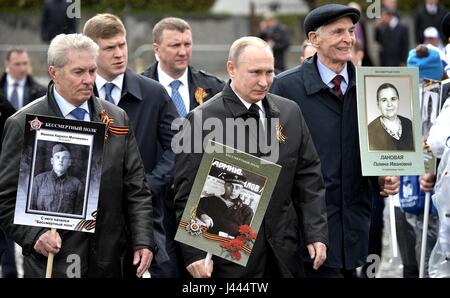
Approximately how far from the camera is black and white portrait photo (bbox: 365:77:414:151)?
26.5 feet

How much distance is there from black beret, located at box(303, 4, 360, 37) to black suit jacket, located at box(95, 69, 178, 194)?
3.72ft

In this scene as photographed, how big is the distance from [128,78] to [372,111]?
172 cm

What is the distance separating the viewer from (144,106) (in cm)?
847

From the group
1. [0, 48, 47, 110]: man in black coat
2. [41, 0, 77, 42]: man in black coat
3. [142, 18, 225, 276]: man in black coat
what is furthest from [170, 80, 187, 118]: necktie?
[41, 0, 77, 42]: man in black coat

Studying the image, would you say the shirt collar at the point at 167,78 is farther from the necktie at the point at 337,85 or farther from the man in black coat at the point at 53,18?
the man in black coat at the point at 53,18

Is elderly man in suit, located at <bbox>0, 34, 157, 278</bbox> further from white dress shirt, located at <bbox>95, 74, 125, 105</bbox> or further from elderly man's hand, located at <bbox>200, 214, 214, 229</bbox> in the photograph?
white dress shirt, located at <bbox>95, 74, 125, 105</bbox>

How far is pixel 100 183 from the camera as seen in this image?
702 cm

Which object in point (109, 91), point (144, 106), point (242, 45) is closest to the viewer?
point (242, 45)

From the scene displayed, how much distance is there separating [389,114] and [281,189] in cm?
116

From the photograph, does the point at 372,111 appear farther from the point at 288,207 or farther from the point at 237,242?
the point at 237,242

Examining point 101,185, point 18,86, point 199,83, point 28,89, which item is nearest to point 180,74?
point 199,83

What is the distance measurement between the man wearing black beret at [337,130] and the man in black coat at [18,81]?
6497 millimetres

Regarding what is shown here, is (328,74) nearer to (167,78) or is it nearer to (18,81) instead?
(167,78)
